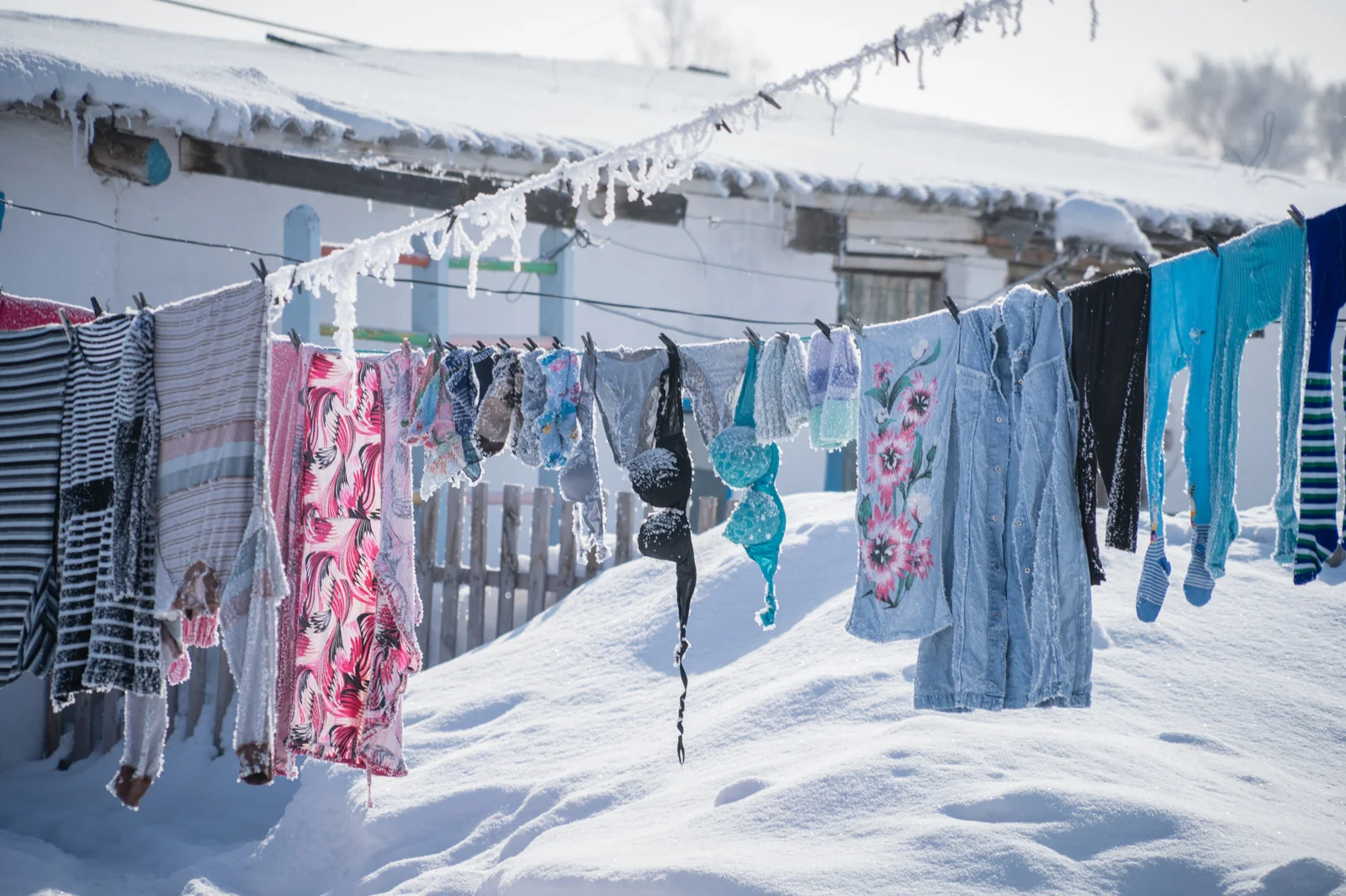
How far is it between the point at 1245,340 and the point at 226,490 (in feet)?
9.13

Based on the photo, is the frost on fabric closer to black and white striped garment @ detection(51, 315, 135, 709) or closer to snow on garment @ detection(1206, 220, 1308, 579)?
snow on garment @ detection(1206, 220, 1308, 579)

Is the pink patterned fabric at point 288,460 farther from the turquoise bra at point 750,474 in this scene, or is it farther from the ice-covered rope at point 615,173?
the turquoise bra at point 750,474

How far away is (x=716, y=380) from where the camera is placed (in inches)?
145

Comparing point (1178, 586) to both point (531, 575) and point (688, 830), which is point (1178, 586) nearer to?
point (688, 830)

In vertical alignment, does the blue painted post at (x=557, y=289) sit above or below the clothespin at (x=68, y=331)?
above

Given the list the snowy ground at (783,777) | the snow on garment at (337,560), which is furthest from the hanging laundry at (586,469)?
the snowy ground at (783,777)

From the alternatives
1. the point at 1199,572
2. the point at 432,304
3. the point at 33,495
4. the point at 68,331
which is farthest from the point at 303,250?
the point at 1199,572

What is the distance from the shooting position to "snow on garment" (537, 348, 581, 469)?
3848 millimetres

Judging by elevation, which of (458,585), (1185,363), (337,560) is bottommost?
(458,585)

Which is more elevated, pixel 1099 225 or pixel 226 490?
pixel 1099 225

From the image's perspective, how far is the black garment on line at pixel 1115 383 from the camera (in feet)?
9.95

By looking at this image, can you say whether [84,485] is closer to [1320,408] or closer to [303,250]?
[1320,408]

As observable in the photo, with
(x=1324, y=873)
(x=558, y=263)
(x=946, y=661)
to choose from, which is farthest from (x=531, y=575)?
(x=1324, y=873)

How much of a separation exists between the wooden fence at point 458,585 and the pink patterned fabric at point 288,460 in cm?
308
